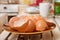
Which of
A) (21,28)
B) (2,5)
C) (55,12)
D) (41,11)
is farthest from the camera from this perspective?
(2,5)

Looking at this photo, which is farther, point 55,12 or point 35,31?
point 55,12

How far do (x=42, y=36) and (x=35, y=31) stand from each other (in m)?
0.08

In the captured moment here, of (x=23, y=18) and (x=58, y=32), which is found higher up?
(x=23, y=18)

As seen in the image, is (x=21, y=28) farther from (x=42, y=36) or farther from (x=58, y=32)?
(x=58, y=32)

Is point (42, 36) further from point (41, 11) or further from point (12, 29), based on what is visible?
point (41, 11)

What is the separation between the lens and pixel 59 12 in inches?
56.4

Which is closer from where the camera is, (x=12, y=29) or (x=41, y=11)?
(x=12, y=29)

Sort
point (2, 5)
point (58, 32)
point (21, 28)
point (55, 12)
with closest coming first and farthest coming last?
point (21, 28), point (58, 32), point (55, 12), point (2, 5)

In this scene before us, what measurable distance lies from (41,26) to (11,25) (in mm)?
144

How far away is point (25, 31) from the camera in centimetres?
68

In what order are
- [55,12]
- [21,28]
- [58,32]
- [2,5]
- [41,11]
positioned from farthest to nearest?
[2,5] → [55,12] → [41,11] → [58,32] → [21,28]

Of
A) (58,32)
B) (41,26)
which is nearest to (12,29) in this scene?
(41,26)

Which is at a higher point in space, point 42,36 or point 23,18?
point 23,18

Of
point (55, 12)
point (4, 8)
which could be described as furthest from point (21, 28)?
point (4, 8)
